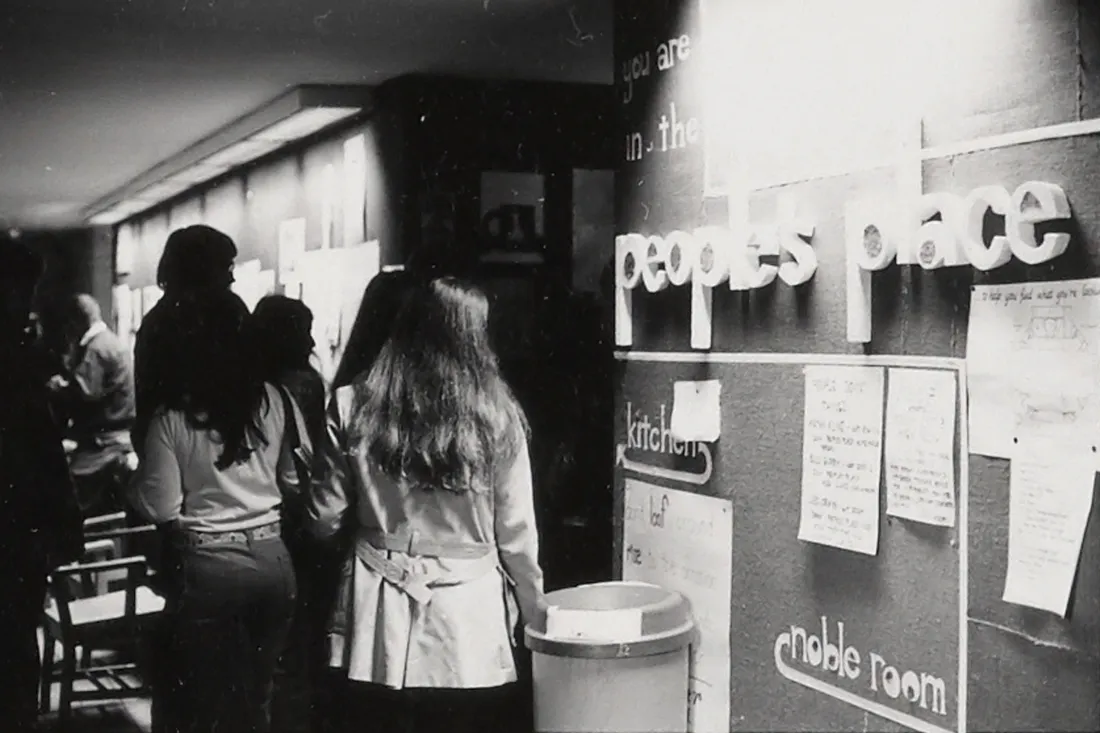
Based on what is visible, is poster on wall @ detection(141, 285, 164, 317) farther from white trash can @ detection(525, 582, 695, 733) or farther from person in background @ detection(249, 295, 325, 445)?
white trash can @ detection(525, 582, 695, 733)

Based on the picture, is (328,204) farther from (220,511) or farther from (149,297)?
(220,511)

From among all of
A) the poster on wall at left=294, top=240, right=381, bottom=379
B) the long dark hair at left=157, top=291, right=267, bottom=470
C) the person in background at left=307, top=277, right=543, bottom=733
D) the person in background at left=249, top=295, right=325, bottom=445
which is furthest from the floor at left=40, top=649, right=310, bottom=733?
the poster on wall at left=294, top=240, right=381, bottom=379

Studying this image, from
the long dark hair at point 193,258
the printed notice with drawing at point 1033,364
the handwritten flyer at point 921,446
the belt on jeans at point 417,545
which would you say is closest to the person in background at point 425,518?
the belt on jeans at point 417,545

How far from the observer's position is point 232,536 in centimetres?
237

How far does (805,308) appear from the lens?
2074mm

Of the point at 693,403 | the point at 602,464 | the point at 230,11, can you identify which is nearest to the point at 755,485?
the point at 693,403

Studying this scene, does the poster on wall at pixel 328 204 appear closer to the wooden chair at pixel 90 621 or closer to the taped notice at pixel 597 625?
the wooden chair at pixel 90 621

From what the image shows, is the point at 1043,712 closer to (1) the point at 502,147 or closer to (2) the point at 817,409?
(2) the point at 817,409

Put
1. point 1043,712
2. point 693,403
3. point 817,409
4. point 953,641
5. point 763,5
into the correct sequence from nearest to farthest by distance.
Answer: point 1043,712 → point 953,641 → point 817,409 → point 763,5 → point 693,403

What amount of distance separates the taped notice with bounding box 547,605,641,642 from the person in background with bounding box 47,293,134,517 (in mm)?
882

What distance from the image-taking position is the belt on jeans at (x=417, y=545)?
7.86 feet

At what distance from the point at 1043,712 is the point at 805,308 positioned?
2.44 feet

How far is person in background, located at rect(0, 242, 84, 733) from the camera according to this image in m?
2.29

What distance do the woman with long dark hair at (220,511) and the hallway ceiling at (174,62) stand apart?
0.34 metres
